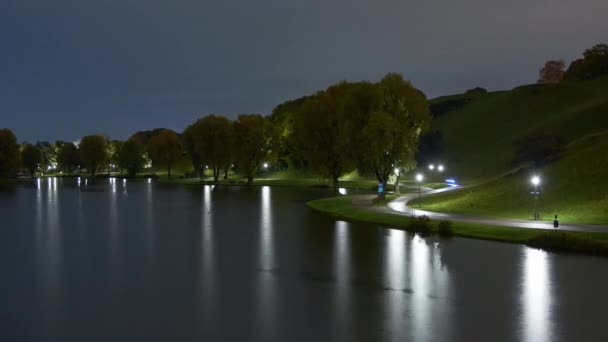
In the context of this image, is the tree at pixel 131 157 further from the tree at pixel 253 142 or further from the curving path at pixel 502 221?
the curving path at pixel 502 221

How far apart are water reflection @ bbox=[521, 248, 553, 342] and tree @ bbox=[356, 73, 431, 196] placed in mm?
26329

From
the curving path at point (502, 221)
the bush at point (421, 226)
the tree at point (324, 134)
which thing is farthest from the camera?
the tree at point (324, 134)

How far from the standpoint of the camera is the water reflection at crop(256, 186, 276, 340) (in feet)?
60.3

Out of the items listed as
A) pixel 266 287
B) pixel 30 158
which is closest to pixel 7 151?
pixel 30 158

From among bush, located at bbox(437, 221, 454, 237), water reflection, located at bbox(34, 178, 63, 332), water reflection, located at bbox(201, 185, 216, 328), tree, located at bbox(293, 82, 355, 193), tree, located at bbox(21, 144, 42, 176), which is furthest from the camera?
tree, located at bbox(21, 144, 42, 176)

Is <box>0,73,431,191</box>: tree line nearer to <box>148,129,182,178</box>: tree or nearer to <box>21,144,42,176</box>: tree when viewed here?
<box>148,129,182,178</box>: tree

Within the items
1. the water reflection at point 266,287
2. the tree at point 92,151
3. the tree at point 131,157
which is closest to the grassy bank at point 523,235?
the water reflection at point 266,287

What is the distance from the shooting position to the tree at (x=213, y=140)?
406 feet

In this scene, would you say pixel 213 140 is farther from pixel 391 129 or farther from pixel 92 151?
pixel 92 151

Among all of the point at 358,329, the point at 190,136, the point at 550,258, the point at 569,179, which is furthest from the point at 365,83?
the point at 190,136

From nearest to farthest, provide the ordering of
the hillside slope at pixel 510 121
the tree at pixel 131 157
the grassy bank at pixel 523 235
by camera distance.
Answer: the grassy bank at pixel 523 235
the hillside slope at pixel 510 121
the tree at pixel 131 157

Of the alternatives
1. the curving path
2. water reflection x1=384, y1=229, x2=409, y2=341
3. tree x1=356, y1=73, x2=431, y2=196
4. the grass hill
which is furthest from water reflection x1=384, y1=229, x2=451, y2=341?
tree x1=356, y1=73, x2=431, y2=196

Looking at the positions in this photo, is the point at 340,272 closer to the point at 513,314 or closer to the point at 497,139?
the point at 513,314

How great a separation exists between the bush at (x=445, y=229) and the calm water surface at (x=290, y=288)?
2146 millimetres
